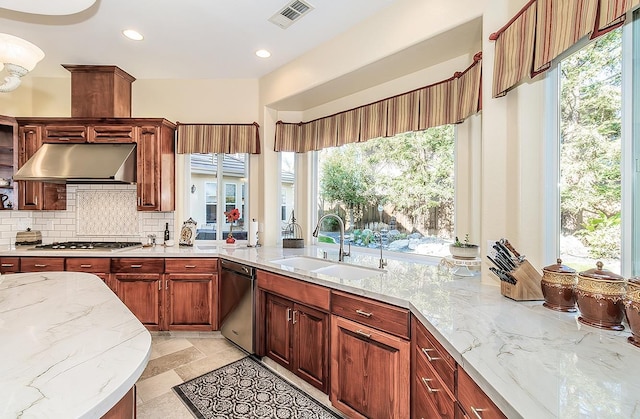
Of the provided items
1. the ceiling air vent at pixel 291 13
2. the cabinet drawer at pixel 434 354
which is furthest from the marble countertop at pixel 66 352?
the ceiling air vent at pixel 291 13

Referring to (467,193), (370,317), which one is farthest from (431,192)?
(370,317)

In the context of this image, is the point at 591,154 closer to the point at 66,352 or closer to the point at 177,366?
the point at 66,352

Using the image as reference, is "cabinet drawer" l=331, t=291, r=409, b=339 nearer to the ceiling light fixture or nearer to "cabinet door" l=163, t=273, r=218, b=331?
"cabinet door" l=163, t=273, r=218, b=331

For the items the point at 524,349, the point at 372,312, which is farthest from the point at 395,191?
the point at 524,349

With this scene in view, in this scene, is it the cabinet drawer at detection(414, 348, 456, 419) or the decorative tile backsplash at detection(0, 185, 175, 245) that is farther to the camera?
the decorative tile backsplash at detection(0, 185, 175, 245)

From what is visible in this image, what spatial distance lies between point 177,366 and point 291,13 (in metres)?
3.02

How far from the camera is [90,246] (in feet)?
10.3

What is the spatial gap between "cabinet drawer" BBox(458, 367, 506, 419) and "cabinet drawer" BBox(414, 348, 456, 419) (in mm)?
101

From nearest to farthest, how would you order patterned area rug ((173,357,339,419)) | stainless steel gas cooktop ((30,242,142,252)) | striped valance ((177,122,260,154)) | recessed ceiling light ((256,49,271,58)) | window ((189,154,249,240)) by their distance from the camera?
patterned area rug ((173,357,339,419)) < recessed ceiling light ((256,49,271,58)) < stainless steel gas cooktop ((30,242,142,252)) < striped valance ((177,122,260,154)) < window ((189,154,249,240))

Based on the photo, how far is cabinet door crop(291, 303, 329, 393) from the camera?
6.47ft

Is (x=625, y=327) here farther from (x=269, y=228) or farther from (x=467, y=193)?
(x=269, y=228)

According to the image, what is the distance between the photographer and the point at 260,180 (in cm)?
354

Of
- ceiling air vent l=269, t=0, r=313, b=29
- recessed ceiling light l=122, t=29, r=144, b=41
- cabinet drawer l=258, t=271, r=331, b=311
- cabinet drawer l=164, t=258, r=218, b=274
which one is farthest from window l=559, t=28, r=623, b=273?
recessed ceiling light l=122, t=29, r=144, b=41

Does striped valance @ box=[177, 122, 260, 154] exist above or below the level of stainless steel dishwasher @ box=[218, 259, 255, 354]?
above
